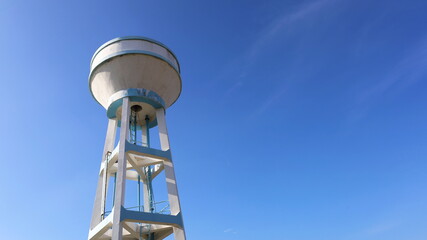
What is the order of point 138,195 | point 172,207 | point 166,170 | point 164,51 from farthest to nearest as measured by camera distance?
1. point 164,51
2. point 138,195
3. point 166,170
4. point 172,207

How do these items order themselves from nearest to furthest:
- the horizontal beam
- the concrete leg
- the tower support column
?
the tower support column, the horizontal beam, the concrete leg

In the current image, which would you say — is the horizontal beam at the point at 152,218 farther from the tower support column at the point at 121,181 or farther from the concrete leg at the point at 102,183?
the concrete leg at the point at 102,183

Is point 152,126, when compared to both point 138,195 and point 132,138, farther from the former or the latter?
point 138,195

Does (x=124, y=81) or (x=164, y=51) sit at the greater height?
(x=164, y=51)

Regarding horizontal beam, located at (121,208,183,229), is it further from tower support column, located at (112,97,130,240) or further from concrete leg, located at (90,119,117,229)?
concrete leg, located at (90,119,117,229)

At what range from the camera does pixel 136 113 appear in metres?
18.5

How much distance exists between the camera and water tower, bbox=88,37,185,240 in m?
15.5

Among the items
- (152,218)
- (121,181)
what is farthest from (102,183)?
(152,218)

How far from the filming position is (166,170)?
627 inches

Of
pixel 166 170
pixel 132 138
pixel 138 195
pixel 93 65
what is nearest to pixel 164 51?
pixel 93 65

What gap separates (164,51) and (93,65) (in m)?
3.68

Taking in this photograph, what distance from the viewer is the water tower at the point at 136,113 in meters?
15.5

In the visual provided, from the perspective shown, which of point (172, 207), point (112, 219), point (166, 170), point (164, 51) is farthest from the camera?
point (164, 51)

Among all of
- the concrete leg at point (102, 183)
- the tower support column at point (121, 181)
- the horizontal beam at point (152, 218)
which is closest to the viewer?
the tower support column at point (121, 181)
